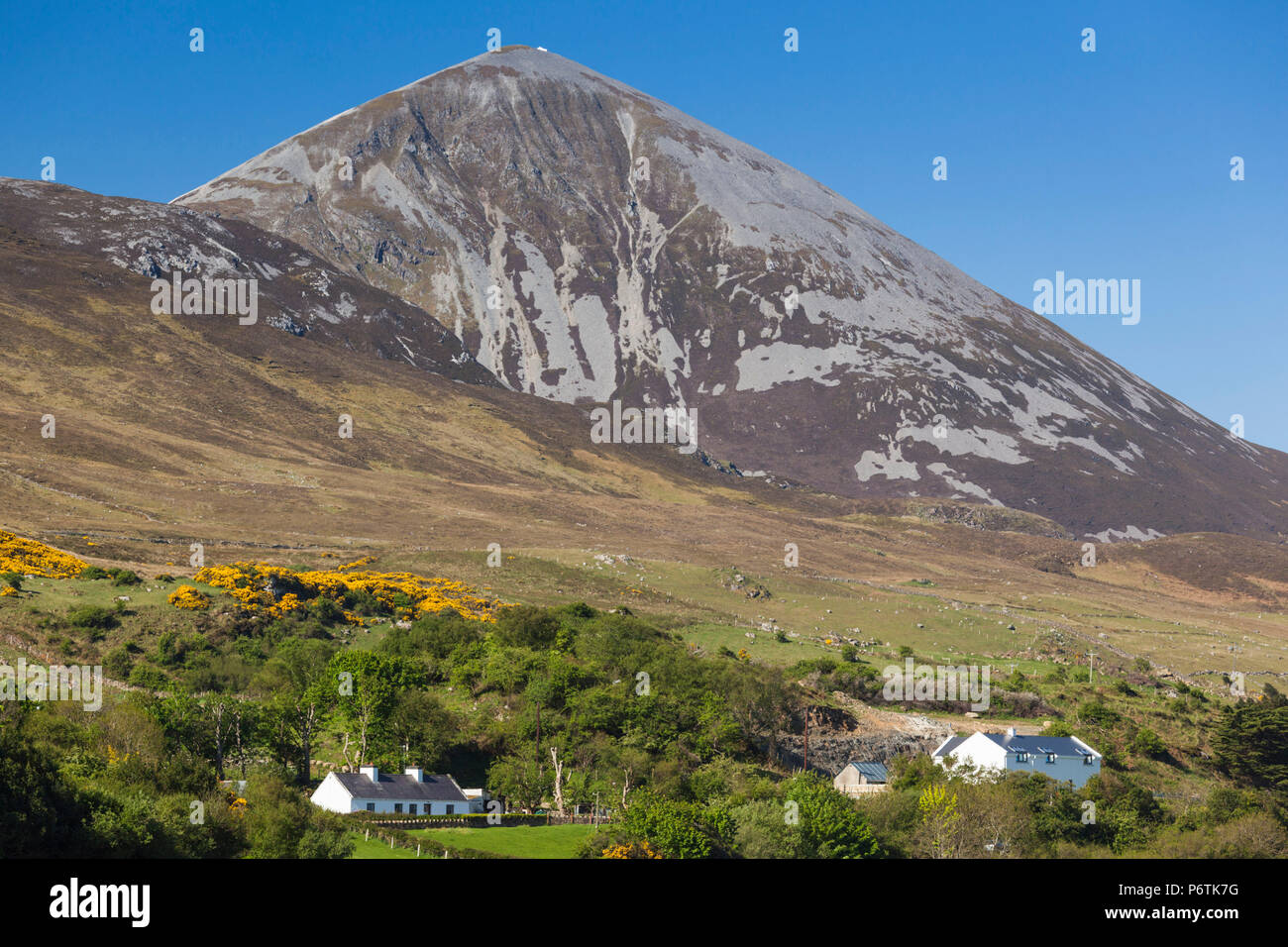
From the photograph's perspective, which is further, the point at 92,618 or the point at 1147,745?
the point at 1147,745

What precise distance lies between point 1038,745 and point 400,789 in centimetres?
3360

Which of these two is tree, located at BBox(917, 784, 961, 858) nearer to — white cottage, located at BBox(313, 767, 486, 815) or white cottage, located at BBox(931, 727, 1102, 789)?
white cottage, located at BBox(931, 727, 1102, 789)

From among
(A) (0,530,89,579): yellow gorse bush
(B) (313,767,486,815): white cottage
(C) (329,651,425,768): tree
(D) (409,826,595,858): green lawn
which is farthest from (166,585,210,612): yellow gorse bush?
(D) (409,826,595,858): green lawn

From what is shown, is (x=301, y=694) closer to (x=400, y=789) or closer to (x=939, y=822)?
(x=400, y=789)

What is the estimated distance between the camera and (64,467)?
13762 cm

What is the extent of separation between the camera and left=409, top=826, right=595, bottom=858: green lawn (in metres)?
44.9

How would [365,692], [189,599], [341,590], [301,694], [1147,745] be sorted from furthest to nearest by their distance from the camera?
1. [341,590]
2. [189,599]
3. [1147,745]
4. [301,694]
5. [365,692]

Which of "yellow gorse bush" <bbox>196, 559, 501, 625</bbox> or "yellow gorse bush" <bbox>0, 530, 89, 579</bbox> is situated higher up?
"yellow gorse bush" <bbox>0, 530, 89, 579</bbox>

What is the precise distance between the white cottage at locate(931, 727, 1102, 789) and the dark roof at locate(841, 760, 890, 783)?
9.77 ft

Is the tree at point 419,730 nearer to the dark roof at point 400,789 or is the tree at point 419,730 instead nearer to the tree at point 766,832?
the dark roof at point 400,789

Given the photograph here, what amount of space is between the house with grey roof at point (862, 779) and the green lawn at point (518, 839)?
60.3 feet

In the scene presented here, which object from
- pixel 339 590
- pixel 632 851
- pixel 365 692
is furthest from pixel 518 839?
pixel 339 590

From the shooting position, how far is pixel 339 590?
299 feet
